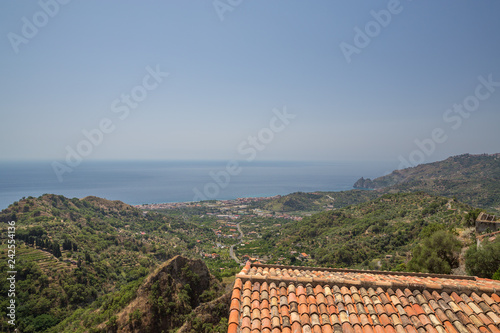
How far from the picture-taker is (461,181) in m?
78.4

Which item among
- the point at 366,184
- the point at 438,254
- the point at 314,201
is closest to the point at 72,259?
the point at 438,254

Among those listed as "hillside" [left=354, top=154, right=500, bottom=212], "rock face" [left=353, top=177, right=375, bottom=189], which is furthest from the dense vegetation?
"rock face" [left=353, top=177, right=375, bottom=189]

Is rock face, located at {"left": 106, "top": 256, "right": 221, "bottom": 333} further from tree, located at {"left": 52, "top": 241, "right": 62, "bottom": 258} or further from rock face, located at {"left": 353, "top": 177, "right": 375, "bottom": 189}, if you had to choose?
rock face, located at {"left": 353, "top": 177, "right": 375, "bottom": 189}

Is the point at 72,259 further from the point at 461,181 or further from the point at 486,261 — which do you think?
the point at 461,181

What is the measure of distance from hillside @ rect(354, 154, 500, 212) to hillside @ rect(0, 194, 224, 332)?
6434cm

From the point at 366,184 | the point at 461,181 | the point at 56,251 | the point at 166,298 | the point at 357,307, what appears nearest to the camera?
the point at 357,307

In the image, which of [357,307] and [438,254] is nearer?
[357,307]

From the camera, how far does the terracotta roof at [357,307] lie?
3.39 metres

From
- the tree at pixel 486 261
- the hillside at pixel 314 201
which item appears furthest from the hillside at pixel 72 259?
the hillside at pixel 314 201

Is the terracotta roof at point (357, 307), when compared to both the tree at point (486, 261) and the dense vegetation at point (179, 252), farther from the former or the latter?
the tree at point (486, 261)

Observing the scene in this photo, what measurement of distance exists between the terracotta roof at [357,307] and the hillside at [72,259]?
1568 cm

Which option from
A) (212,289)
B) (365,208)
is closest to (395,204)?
(365,208)

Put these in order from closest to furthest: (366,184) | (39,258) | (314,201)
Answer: (39,258) → (314,201) → (366,184)

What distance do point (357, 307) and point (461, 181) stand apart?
10087cm
